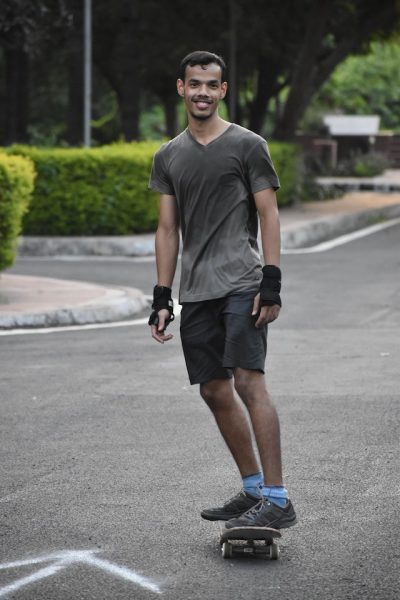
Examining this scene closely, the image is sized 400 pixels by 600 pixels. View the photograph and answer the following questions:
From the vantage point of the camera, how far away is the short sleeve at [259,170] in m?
5.91

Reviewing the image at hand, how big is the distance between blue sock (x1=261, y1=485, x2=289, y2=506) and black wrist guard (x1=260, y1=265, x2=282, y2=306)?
0.73 meters

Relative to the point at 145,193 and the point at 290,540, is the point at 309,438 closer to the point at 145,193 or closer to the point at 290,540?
the point at 290,540

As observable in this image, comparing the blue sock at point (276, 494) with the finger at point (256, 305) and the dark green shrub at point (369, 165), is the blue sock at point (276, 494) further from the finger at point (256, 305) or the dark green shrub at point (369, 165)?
the dark green shrub at point (369, 165)

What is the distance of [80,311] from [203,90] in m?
7.60

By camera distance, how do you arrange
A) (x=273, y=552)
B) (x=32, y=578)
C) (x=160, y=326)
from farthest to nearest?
(x=160, y=326) < (x=273, y=552) < (x=32, y=578)

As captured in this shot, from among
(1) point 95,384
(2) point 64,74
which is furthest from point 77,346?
(2) point 64,74

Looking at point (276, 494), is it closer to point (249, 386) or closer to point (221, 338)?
point (249, 386)

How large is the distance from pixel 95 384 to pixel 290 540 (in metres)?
4.08

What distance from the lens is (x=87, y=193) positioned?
20.8 m

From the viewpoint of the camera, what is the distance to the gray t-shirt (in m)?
5.92

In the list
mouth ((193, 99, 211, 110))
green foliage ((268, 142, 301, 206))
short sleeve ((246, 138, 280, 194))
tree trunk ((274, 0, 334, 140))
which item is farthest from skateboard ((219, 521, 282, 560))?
tree trunk ((274, 0, 334, 140))

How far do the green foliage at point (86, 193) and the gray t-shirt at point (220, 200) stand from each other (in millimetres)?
14778

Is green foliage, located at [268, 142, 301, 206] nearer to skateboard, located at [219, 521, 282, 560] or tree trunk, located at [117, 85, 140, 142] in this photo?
tree trunk, located at [117, 85, 140, 142]

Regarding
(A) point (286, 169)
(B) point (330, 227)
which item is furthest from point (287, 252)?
(A) point (286, 169)
